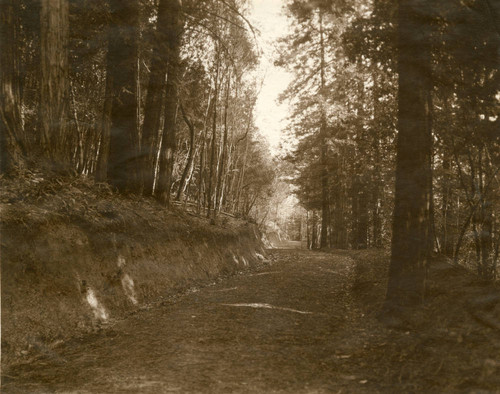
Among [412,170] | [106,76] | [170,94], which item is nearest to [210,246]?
[170,94]

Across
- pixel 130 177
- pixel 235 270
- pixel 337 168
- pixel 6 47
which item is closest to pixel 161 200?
pixel 130 177

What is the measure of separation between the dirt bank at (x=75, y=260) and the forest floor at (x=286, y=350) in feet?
1.18

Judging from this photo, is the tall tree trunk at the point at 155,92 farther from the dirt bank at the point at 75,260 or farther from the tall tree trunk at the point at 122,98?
the dirt bank at the point at 75,260

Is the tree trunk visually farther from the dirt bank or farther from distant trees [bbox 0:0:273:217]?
the dirt bank

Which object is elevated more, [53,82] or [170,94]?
[170,94]

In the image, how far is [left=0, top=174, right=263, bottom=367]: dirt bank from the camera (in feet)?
17.9

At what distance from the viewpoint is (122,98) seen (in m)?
11.2

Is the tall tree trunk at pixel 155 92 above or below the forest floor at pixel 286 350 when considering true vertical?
above

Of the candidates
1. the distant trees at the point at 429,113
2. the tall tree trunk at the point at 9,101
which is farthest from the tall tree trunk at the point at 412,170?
the tall tree trunk at the point at 9,101

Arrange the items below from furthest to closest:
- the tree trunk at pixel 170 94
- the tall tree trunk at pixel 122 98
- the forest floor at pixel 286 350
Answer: the tree trunk at pixel 170 94 → the tall tree trunk at pixel 122 98 → the forest floor at pixel 286 350

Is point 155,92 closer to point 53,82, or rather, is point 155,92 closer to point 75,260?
point 53,82

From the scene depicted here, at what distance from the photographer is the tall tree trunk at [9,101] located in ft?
23.2

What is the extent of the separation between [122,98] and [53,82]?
3353mm

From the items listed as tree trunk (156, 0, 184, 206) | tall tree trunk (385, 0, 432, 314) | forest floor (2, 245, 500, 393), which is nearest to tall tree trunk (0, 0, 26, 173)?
forest floor (2, 245, 500, 393)
